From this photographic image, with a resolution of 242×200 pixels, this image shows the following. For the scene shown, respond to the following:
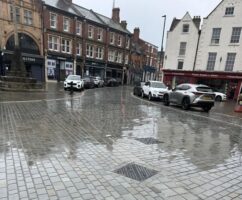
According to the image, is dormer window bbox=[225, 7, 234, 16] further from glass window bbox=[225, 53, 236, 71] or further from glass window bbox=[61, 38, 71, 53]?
glass window bbox=[61, 38, 71, 53]

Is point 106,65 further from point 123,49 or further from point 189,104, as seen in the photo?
point 189,104

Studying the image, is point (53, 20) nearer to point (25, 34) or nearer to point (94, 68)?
point (25, 34)

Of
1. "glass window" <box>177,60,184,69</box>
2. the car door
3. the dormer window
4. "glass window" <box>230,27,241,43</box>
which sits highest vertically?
the dormer window

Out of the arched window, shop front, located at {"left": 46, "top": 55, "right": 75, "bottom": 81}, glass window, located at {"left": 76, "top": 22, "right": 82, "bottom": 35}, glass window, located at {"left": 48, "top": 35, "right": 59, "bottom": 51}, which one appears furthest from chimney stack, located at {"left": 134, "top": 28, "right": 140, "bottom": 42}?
the arched window

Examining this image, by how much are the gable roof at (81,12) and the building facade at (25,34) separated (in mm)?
2742

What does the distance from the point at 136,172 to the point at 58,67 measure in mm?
32305

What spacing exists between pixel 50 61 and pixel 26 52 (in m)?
3.74

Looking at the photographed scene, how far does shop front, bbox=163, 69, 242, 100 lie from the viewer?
27719 millimetres

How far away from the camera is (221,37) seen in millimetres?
28391

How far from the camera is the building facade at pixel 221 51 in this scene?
27406 millimetres

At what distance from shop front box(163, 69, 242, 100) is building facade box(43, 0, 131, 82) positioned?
14630mm

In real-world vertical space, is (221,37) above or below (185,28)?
below

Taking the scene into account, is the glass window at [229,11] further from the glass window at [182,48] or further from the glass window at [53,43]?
the glass window at [53,43]

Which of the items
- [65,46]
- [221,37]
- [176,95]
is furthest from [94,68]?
[176,95]
